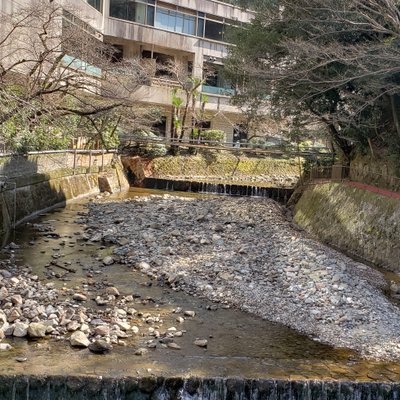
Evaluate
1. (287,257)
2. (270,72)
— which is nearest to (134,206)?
(270,72)

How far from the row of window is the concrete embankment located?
13461 millimetres

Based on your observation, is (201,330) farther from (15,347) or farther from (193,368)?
(15,347)

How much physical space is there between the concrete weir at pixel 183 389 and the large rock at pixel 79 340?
1004 mm

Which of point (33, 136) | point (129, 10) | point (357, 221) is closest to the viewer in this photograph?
point (357, 221)

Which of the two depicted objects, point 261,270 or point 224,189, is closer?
point 261,270

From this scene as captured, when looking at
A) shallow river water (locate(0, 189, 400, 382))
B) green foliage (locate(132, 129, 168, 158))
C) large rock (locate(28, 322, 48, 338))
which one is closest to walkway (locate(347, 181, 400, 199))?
shallow river water (locate(0, 189, 400, 382))

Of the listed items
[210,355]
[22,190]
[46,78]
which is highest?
[46,78]

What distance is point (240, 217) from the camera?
19.8m

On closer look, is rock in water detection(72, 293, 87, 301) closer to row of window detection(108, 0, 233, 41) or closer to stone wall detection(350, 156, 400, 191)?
stone wall detection(350, 156, 400, 191)

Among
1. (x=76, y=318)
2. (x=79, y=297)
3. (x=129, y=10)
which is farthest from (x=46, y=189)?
(x=129, y=10)

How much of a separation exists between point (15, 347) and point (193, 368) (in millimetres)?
2926

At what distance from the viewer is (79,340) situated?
8.54 metres

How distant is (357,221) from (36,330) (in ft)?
39.6

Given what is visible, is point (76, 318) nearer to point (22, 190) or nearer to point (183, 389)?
point (183, 389)
